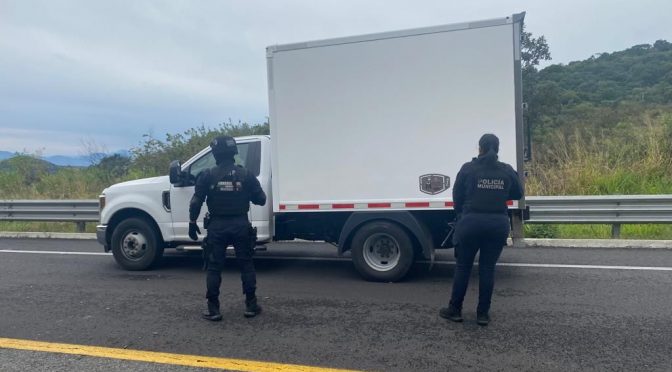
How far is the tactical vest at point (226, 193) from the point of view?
16.2 feet

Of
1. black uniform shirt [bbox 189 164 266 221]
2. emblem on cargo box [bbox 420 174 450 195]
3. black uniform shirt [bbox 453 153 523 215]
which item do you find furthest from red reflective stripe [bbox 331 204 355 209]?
black uniform shirt [bbox 453 153 523 215]

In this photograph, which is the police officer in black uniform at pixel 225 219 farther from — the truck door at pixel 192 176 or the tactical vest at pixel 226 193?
the truck door at pixel 192 176

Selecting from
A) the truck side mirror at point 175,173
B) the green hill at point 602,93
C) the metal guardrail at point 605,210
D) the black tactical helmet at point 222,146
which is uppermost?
the green hill at point 602,93

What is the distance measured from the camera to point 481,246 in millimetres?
4555

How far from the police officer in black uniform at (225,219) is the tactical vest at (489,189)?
2.16 meters

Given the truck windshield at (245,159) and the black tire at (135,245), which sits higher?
the truck windshield at (245,159)

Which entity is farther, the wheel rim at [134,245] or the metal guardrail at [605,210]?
the metal guardrail at [605,210]

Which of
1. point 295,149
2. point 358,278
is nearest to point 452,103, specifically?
point 295,149

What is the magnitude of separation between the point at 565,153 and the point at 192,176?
8970 millimetres

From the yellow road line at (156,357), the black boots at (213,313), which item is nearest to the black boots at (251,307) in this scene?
the black boots at (213,313)

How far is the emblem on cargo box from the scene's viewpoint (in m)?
5.86

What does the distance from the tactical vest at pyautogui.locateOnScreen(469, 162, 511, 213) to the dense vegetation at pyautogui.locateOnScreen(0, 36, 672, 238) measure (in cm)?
246

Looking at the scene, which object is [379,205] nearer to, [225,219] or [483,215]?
[483,215]

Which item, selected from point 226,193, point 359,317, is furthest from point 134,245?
point 359,317
